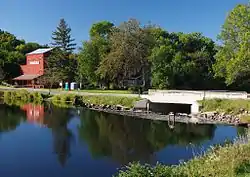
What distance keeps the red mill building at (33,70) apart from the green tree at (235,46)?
41481 mm

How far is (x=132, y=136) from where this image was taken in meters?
25.9

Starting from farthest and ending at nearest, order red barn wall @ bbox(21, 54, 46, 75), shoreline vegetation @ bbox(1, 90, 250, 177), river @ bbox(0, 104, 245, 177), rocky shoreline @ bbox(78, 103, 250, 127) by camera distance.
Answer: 1. red barn wall @ bbox(21, 54, 46, 75)
2. rocky shoreline @ bbox(78, 103, 250, 127)
3. river @ bbox(0, 104, 245, 177)
4. shoreline vegetation @ bbox(1, 90, 250, 177)

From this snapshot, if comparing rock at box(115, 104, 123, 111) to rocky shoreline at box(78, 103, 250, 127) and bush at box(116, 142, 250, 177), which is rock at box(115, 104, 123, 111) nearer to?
rocky shoreline at box(78, 103, 250, 127)

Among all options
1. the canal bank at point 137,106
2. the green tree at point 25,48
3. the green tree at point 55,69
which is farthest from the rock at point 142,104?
the green tree at point 25,48

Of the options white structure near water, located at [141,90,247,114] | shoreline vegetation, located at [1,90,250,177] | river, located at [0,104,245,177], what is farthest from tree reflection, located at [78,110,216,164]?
white structure near water, located at [141,90,247,114]

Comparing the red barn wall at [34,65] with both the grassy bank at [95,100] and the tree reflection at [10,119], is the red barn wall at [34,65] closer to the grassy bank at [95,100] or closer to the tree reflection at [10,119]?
the grassy bank at [95,100]

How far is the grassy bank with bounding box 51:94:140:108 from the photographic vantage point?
40.9 meters

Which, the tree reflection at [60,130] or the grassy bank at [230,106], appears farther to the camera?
the grassy bank at [230,106]

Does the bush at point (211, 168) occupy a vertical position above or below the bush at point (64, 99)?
below

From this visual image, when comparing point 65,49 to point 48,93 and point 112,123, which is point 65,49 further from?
point 112,123

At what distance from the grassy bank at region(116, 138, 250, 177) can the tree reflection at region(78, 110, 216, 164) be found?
24.2 feet

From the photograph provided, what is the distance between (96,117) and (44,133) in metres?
9.96

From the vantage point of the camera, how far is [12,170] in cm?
1641

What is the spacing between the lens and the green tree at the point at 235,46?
32844mm
